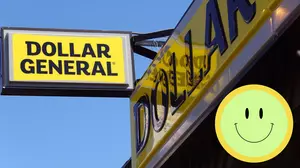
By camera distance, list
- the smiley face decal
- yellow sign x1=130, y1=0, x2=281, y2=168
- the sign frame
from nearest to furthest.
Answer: the smiley face decal, yellow sign x1=130, y1=0, x2=281, y2=168, the sign frame

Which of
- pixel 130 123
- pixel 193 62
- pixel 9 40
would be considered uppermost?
pixel 9 40

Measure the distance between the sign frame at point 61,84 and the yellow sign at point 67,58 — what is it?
0.06 meters

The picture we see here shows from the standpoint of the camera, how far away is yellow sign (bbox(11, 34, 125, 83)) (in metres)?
8.81

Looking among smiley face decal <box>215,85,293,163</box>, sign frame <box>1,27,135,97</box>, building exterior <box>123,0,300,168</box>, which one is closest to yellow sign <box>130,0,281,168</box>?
building exterior <box>123,0,300,168</box>

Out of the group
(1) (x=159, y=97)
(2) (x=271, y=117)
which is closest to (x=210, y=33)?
(1) (x=159, y=97)

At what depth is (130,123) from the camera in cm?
738

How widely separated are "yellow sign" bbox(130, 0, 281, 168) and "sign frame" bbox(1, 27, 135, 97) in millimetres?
1889

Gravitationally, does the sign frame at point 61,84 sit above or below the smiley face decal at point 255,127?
above

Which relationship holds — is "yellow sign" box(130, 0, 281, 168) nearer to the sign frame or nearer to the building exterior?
the building exterior

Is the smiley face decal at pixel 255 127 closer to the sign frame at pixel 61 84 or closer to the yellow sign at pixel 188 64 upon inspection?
the yellow sign at pixel 188 64

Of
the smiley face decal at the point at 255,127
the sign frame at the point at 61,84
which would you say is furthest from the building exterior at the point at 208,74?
the sign frame at the point at 61,84

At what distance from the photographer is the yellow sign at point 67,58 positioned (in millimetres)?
8812

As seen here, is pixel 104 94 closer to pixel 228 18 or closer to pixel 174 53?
pixel 174 53

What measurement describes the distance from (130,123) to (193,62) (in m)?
2.23
